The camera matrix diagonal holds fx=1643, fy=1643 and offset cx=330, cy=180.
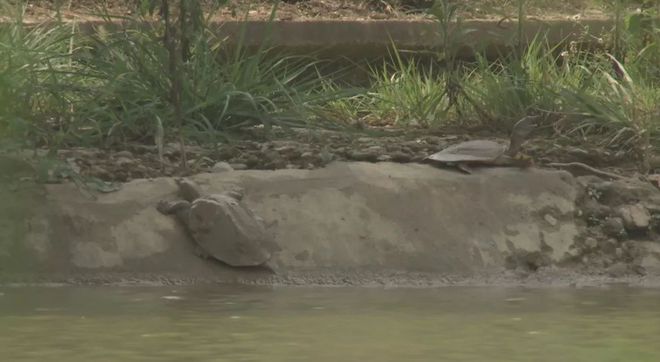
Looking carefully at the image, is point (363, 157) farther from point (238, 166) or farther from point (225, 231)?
point (225, 231)

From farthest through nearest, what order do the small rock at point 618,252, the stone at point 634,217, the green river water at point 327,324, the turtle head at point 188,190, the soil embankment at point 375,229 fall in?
the stone at point 634,217
the small rock at point 618,252
the turtle head at point 188,190
the soil embankment at point 375,229
the green river water at point 327,324

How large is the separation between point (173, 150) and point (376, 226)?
1.14 meters

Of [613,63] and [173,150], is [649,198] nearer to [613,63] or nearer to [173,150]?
[613,63]

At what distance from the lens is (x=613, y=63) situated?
864 centimetres

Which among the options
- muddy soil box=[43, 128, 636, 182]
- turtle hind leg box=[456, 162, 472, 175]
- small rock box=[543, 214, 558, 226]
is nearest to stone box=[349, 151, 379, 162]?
muddy soil box=[43, 128, 636, 182]

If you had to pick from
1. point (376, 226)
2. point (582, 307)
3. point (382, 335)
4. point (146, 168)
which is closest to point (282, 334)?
point (382, 335)

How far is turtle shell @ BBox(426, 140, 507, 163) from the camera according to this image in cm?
715

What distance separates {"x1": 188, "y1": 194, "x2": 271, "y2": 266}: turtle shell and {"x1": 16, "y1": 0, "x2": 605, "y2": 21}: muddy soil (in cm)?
→ 433

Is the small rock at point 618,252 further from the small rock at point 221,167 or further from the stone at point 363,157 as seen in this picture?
the small rock at point 221,167

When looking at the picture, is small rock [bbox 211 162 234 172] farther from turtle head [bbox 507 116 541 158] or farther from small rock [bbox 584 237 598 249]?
small rock [bbox 584 237 598 249]

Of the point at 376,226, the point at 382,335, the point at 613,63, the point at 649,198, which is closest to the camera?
the point at 382,335

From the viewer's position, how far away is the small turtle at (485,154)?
7.17m

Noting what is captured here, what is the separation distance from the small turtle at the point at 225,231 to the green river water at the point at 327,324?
234 millimetres

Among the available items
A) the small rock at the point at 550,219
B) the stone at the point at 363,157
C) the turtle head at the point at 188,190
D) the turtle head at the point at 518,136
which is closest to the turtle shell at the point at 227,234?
the turtle head at the point at 188,190
